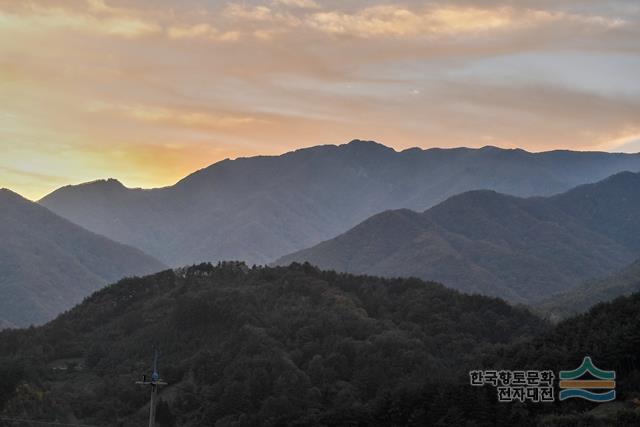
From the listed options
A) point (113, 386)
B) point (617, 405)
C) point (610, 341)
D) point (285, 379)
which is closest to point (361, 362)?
point (285, 379)

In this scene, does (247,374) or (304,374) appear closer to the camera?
(247,374)

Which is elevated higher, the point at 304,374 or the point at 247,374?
the point at 304,374

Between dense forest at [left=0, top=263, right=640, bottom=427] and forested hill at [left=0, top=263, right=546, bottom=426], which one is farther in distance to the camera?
forested hill at [left=0, top=263, right=546, bottom=426]

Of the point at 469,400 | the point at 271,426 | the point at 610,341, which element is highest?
the point at 610,341

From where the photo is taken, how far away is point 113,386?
177500 mm

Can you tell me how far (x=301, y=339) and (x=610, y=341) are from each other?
103 meters

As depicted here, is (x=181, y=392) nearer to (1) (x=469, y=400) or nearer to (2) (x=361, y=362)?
(2) (x=361, y=362)

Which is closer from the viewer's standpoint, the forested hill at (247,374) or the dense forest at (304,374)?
the dense forest at (304,374)

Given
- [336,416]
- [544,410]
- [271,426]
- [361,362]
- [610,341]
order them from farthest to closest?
1. [361,362]
2. [271,426]
3. [336,416]
4. [610,341]
5. [544,410]

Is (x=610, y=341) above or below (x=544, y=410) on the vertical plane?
above

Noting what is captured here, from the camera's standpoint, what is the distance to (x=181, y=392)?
560ft

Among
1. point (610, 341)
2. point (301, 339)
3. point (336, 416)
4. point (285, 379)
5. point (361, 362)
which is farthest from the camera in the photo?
point (301, 339)

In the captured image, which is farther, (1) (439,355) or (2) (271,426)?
(1) (439,355)

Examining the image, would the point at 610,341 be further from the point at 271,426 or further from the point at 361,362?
the point at 361,362
